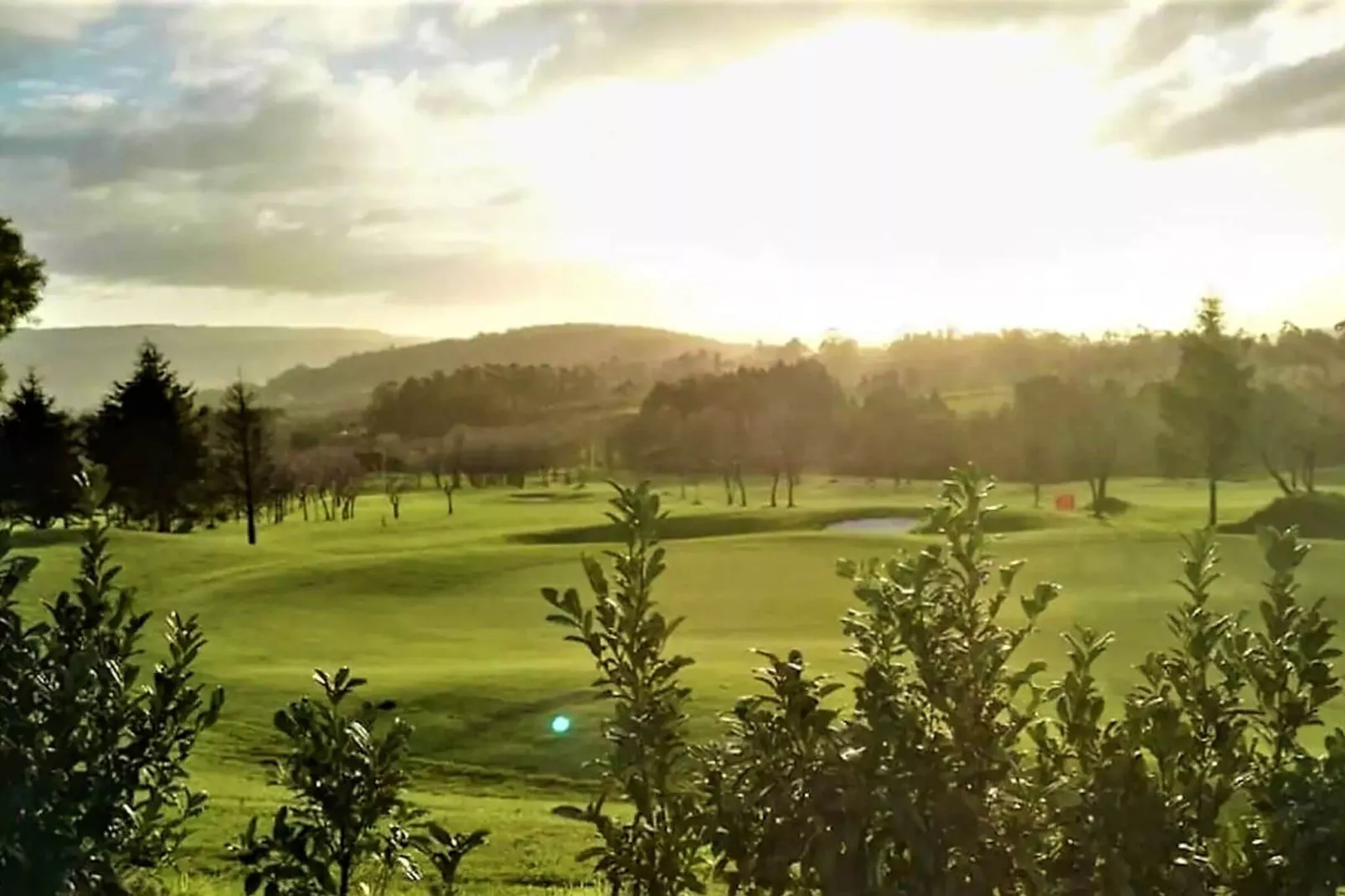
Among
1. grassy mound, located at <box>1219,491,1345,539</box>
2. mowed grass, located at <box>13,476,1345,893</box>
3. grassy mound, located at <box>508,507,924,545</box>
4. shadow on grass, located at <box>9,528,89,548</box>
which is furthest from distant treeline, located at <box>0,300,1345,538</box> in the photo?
grassy mound, located at <box>508,507,924,545</box>

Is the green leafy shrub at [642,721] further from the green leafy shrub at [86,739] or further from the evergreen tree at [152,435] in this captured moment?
the evergreen tree at [152,435]

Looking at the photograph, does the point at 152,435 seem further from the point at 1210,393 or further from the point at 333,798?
the point at 333,798

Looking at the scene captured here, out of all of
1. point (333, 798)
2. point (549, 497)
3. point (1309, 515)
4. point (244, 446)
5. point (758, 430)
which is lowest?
point (1309, 515)

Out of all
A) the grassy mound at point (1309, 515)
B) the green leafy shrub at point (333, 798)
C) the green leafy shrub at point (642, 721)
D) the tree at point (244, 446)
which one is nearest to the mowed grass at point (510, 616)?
the green leafy shrub at point (642, 721)

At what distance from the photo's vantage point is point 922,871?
233cm

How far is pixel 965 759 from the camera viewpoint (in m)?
2.42

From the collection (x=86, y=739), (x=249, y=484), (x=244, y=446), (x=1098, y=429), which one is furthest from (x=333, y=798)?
(x=1098, y=429)

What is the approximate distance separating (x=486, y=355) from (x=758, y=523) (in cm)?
13511

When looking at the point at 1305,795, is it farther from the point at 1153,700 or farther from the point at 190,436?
the point at 190,436

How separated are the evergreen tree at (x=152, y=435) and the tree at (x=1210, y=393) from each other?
1110 inches

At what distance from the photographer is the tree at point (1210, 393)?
3281cm

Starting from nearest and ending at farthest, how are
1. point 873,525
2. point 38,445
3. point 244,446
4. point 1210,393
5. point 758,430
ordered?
1. point 38,445
2. point 1210,393
3. point 873,525
4. point 244,446
5. point 758,430

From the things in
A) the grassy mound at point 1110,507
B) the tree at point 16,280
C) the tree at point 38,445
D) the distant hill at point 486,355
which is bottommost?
the grassy mound at point 1110,507

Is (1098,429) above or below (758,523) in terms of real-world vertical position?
above
